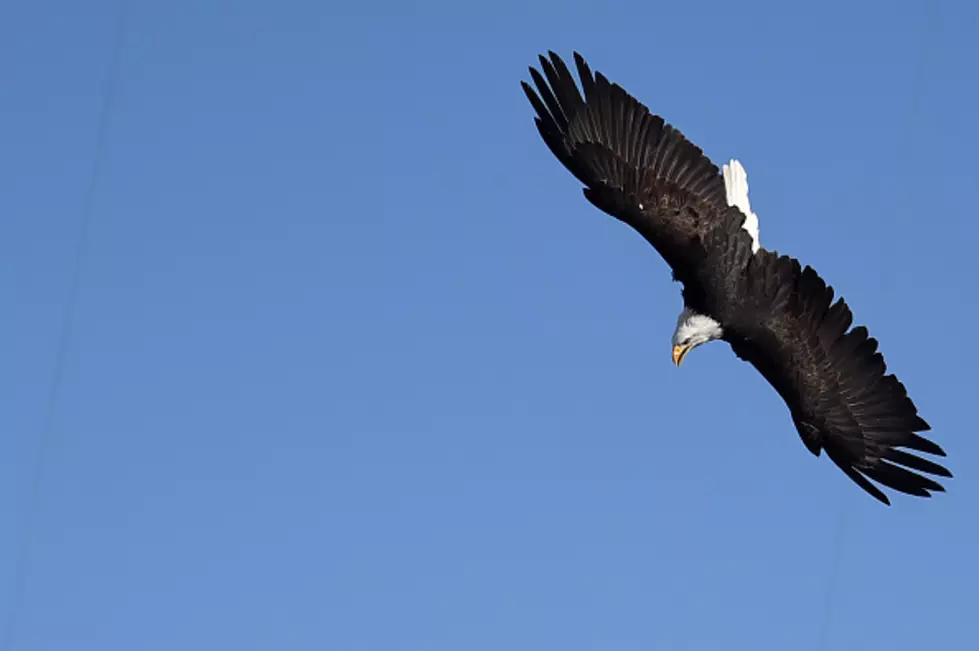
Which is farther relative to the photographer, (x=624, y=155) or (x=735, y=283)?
(x=624, y=155)

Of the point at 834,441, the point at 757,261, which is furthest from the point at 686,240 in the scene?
the point at 834,441

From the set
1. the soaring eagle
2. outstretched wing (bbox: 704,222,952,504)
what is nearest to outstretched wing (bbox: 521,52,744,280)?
the soaring eagle

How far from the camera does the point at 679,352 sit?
12398 mm

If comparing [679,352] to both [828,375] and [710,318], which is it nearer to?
[710,318]

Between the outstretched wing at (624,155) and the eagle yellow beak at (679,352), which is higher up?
the outstretched wing at (624,155)

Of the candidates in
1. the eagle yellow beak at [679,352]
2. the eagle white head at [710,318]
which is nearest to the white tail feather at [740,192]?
the eagle white head at [710,318]

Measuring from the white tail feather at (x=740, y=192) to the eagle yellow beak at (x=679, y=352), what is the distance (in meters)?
1.10

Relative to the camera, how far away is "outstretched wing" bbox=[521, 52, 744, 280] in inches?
481

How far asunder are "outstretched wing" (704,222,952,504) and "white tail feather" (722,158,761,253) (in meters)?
0.20

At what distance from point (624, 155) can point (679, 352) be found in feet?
5.92

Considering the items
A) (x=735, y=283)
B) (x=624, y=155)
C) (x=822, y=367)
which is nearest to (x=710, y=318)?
(x=735, y=283)

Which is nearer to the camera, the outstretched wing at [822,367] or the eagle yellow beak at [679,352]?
the outstretched wing at [822,367]

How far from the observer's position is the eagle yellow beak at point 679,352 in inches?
488

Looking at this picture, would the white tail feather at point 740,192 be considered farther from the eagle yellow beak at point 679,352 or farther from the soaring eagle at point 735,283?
the eagle yellow beak at point 679,352
